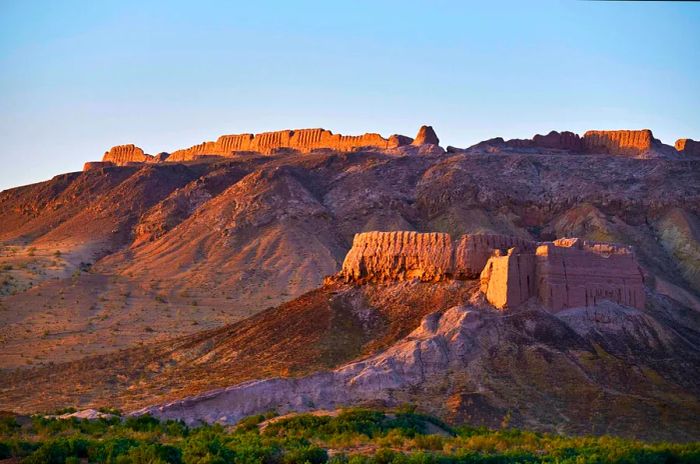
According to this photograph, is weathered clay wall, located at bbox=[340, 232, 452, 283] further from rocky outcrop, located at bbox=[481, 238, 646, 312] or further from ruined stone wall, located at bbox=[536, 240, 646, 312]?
ruined stone wall, located at bbox=[536, 240, 646, 312]

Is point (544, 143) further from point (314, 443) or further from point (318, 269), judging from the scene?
point (314, 443)

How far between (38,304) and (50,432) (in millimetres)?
35406

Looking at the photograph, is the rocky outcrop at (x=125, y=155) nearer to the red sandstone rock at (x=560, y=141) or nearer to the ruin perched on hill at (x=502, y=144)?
the ruin perched on hill at (x=502, y=144)

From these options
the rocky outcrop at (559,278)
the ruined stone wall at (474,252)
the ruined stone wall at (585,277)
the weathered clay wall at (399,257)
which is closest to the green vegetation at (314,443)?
the rocky outcrop at (559,278)

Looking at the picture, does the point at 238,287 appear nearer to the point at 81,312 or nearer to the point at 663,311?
the point at 81,312

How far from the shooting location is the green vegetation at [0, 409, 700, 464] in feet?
85.7

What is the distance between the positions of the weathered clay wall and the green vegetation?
1016cm

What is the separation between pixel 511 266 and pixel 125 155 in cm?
8367

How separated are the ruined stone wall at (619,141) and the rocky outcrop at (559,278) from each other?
4959cm

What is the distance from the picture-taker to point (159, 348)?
4791cm

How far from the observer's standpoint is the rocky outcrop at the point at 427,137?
310 ft

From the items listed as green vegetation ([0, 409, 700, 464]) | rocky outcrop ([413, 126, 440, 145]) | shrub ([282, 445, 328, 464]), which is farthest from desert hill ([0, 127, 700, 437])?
shrub ([282, 445, 328, 464])

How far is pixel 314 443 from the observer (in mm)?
28406

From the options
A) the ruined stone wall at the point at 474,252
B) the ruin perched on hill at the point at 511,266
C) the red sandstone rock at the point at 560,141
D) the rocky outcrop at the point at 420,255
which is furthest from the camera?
the red sandstone rock at the point at 560,141
